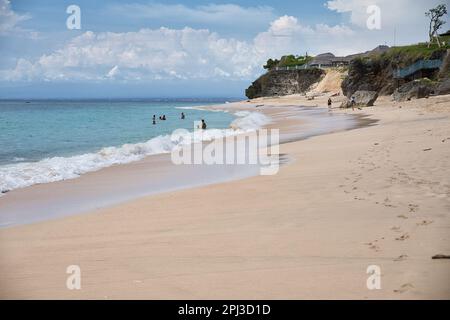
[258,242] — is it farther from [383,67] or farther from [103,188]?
[383,67]

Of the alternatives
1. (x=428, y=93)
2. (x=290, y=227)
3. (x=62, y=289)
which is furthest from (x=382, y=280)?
(x=428, y=93)

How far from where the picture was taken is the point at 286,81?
339 ft

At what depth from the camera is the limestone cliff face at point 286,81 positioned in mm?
96562

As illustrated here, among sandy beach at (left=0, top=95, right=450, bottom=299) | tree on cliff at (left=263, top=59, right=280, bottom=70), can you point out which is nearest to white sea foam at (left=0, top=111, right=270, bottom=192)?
sandy beach at (left=0, top=95, right=450, bottom=299)

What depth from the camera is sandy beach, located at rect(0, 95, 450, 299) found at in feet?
12.1

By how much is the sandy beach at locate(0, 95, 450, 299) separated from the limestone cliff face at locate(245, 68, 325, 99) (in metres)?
91.3

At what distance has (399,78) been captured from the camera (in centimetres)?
4881

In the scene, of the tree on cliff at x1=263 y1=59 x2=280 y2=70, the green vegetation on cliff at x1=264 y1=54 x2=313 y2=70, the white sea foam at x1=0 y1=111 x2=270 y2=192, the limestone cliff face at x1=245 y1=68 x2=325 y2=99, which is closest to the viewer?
the white sea foam at x1=0 y1=111 x2=270 y2=192

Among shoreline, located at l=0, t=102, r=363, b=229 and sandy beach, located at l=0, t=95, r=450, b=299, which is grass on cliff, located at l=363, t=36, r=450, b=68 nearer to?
shoreline, located at l=0, t=102, r=363, b=229

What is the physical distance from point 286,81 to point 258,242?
333 ft

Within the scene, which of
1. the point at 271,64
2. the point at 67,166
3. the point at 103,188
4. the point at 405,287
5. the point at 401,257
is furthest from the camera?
the point at 271,64

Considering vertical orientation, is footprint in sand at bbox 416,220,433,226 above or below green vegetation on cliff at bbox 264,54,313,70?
below

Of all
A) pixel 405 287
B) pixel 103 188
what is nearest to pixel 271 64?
pixel 103 188
